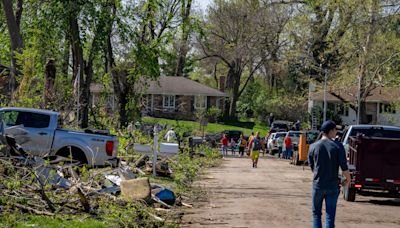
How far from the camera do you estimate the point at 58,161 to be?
1625 cm

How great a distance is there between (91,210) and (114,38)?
29200mm

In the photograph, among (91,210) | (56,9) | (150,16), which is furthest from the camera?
(150,16)

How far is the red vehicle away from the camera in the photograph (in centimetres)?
1894

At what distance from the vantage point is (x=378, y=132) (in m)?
21.8

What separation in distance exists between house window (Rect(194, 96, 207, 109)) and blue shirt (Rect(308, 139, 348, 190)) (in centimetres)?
6260

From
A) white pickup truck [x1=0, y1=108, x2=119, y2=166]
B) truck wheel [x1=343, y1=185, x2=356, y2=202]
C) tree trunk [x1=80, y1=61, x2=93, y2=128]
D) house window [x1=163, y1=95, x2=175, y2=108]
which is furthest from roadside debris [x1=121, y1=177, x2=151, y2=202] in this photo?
house window [x1=163, y1=95, x2=175, y2=108]

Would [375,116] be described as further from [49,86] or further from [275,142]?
[49,86]

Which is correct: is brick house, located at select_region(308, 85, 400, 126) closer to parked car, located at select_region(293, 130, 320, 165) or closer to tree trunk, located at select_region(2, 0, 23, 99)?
parked car, located at select_region(293, 130, 320, 165)

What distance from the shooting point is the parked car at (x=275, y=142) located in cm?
4825

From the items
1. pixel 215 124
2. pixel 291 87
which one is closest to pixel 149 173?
pixel 215 124

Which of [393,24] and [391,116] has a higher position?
[393,24]

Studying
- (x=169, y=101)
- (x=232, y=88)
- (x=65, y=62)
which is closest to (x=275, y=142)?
(x=65, y=62)

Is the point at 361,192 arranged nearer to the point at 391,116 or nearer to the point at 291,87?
the point at 391,116

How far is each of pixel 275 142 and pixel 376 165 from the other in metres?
30.5
